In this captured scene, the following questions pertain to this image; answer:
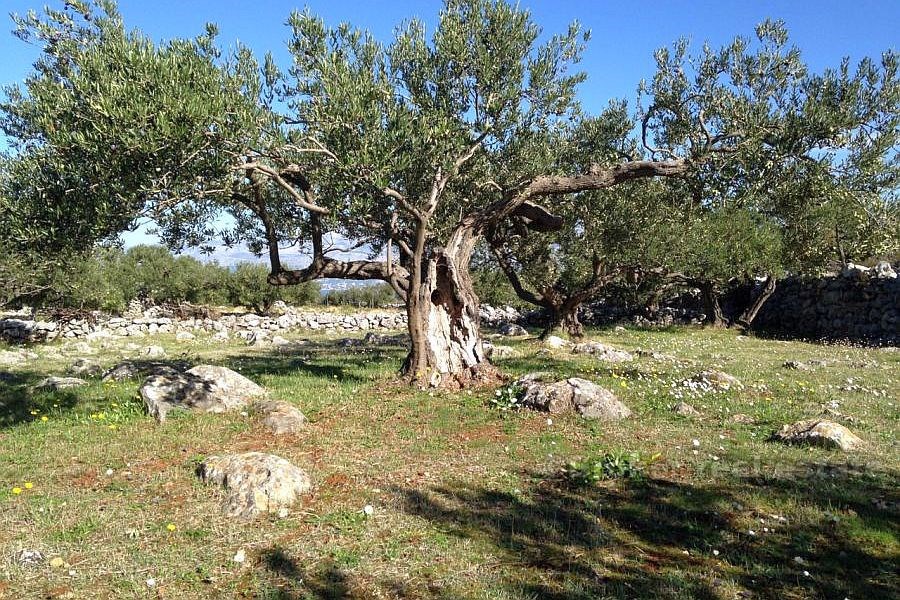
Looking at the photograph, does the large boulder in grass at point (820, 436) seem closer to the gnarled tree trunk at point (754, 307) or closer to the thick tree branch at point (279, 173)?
the thick tree branch at point (279, 173)

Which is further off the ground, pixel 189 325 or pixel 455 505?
pixel 455 505

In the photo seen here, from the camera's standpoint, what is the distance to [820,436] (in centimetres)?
964

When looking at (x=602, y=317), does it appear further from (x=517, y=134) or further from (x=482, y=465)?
(x=482, y=465)

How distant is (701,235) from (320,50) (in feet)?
72.8

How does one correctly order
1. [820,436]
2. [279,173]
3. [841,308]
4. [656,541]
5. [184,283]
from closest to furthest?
1. [656,541]
2. [820,436]
3. [279,173]
4. [841,308]
5. [184,283]

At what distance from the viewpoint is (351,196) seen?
1191 centimetres

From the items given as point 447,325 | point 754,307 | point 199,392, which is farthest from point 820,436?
point 754,307

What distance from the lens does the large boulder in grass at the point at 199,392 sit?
11.7m

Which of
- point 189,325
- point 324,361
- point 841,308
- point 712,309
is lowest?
point 189,325

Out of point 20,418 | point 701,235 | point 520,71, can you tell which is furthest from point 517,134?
point 701,235

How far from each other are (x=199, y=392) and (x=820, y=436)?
11.8 metres

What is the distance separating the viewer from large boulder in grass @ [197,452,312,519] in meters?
7.28

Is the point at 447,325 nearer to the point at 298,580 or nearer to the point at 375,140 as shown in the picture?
the point at 375,140


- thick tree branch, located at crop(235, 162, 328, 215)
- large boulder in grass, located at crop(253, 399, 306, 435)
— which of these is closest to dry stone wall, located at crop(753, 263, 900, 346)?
thick tree branch, located at crop(235, 162, 328, 215)
